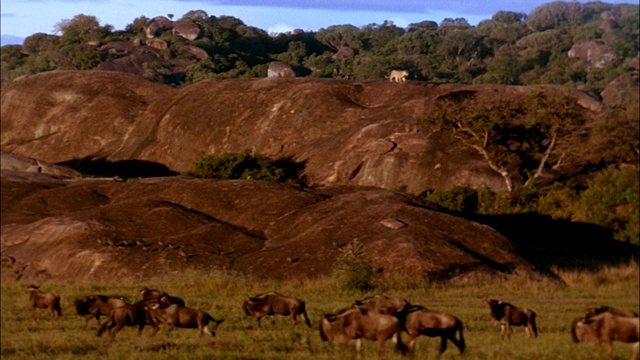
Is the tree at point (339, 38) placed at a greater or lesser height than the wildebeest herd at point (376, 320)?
greater

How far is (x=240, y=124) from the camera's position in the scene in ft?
194

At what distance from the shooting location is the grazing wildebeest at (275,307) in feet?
60.8

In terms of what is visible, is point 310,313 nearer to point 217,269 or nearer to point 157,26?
point 217,269

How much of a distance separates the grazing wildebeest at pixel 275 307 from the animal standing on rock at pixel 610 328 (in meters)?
5.63

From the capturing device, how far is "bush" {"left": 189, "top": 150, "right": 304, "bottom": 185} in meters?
50.4

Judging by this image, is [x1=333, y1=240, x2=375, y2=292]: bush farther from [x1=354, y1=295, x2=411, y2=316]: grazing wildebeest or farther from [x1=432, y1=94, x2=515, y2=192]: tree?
[x1=432, y1=94, x2=515, y2=192]: tree

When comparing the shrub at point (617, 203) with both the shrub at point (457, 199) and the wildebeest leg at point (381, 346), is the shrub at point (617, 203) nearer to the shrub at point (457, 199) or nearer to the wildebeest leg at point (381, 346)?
the wildebeest leg at point (381, 346)

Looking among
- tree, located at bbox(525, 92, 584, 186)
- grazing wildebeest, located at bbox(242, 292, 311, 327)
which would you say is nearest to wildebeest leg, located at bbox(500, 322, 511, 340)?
grazing wildebeest, located at bbox(242, 292, 311, 327)

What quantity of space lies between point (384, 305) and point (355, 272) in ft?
26.8

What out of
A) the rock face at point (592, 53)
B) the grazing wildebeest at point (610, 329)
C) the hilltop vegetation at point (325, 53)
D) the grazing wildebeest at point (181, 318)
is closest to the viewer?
the grazing wildebeest at point (610, 329)

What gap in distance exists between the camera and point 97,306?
1880 cm

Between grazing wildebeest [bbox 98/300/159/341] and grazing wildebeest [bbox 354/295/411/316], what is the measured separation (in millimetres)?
3636

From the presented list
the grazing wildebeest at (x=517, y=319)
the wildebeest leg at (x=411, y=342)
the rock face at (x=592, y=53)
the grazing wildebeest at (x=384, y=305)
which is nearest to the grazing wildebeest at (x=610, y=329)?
the grazing wildebeest at (x=517, y=319)

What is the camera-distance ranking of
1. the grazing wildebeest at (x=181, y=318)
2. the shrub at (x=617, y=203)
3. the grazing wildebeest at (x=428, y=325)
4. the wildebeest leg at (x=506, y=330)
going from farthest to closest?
the grazing wildebeest at (x=181, y=318), the wildebeest leg at (x=506, y=330), the shrub at (x=617, y=203), the grazing wildebeest at (x=428, y=325)
